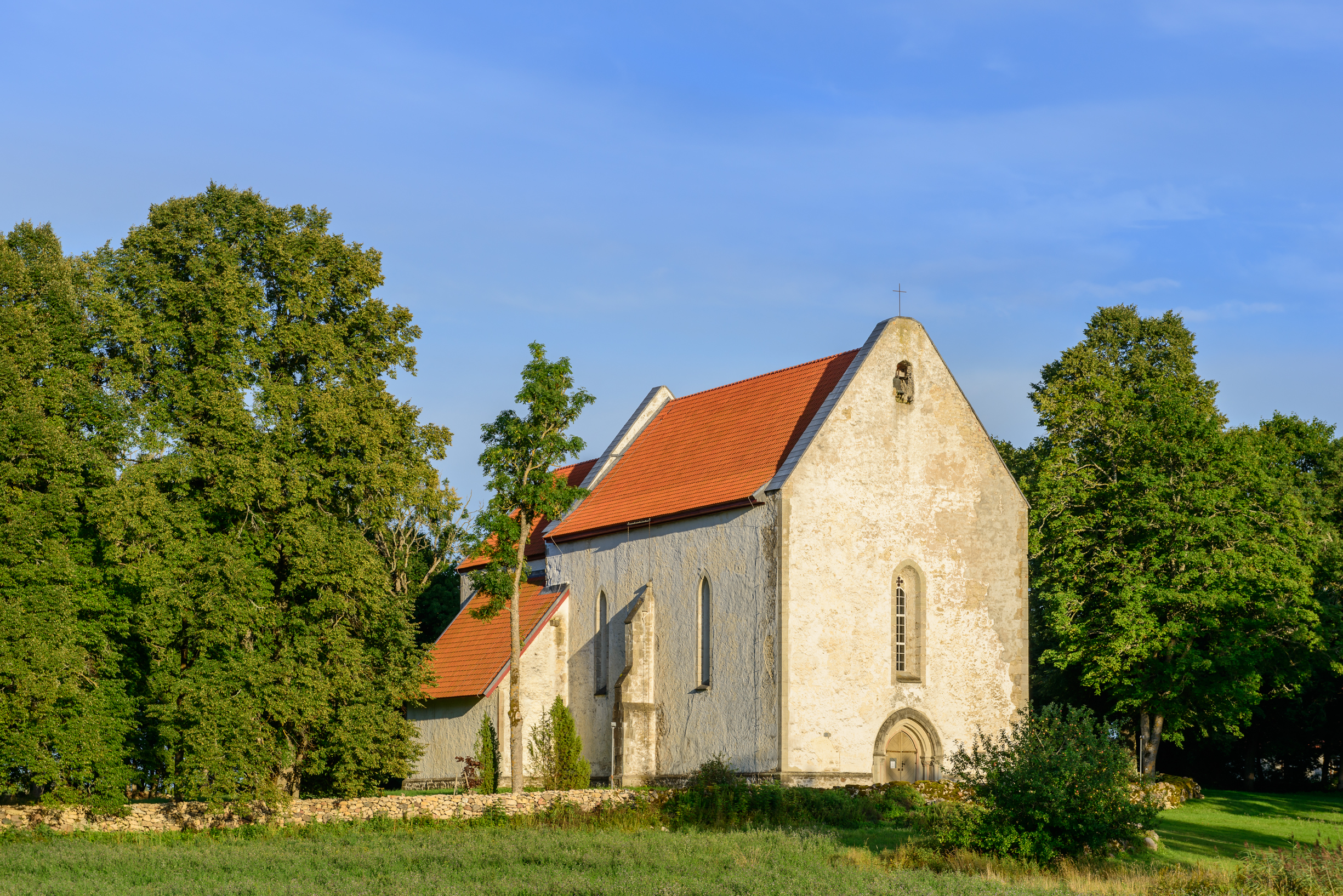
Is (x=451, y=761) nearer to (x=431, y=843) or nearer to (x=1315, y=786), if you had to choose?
(x=431, y=843)

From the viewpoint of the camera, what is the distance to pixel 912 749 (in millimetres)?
33625

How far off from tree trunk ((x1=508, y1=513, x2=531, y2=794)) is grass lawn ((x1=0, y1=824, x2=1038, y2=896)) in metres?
6.60

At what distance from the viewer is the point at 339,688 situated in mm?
30641

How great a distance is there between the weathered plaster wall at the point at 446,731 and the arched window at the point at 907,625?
1105cm

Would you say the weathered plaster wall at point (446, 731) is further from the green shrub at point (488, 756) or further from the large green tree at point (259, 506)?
the large green tree at point (259, 506)

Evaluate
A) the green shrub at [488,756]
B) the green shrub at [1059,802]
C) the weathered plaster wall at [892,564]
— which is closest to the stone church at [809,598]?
the weathered plaster wall at [892,564]

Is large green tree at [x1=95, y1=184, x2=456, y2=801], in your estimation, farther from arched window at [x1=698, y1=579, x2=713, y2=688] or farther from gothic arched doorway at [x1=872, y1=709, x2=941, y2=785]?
gothic arched doorway at [x1=872, y1=709, x2=941, y2=785]

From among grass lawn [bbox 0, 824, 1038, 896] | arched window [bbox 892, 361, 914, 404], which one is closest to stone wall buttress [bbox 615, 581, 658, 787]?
grass lawn [bbox 0, 824, 1038, 896]

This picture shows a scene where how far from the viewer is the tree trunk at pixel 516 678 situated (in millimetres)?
34562

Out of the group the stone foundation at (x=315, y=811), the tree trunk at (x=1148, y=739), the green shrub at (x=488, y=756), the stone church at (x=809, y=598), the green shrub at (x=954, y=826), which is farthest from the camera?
the tree trunk at (x=1148, y=739)

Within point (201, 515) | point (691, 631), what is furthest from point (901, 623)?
point (201, 515)

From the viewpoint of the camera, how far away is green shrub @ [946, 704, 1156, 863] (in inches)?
863

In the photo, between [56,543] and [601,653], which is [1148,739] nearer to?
[601,653]

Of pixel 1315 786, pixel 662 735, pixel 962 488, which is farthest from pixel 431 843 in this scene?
pixel 1315 786
